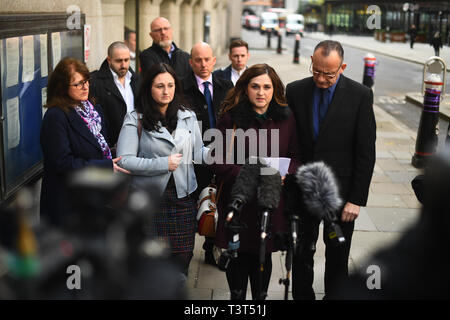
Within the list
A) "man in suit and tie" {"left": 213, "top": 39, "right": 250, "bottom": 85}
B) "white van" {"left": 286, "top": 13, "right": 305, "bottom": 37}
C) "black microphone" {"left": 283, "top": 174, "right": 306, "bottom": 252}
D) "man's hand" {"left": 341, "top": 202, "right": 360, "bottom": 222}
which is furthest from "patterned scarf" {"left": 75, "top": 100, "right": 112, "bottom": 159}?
"white van" {"left": 286, "top": 13, "right": 305, "bottom": 37}

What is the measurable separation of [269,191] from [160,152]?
1.05 meters

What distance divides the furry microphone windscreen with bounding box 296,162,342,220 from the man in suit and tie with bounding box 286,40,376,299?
0.68 meters

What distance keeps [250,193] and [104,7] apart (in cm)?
634

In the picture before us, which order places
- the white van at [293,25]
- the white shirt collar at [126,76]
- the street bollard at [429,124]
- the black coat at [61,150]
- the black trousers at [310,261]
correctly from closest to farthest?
the black coat at [61,150] < the black trousers at [310,261] < the white shirt collar at [126,76] < the street bollard at [429,124] < the white van at [293,25]

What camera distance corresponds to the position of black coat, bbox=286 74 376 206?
3.56m

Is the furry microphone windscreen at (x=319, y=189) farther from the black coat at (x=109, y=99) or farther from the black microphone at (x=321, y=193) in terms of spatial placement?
the black coat at (x=109, y=99)

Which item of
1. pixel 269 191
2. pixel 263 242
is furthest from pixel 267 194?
pixel 263 242

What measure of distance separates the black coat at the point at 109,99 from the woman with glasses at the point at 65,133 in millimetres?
1596

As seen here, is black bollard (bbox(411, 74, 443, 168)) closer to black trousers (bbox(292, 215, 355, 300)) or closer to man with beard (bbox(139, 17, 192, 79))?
man with beard (bbox(139, 17, 192, 79))

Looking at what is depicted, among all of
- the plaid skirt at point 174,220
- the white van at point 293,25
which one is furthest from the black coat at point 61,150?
the white van at point 293,25

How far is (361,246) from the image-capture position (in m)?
5.55

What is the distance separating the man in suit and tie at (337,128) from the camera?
356 cm

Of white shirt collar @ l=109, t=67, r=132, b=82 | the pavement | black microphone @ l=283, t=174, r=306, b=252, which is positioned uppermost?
white shirt collar @ l=109, t=67, r=132, b=82

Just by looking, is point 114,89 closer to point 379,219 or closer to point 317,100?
point 317,100
